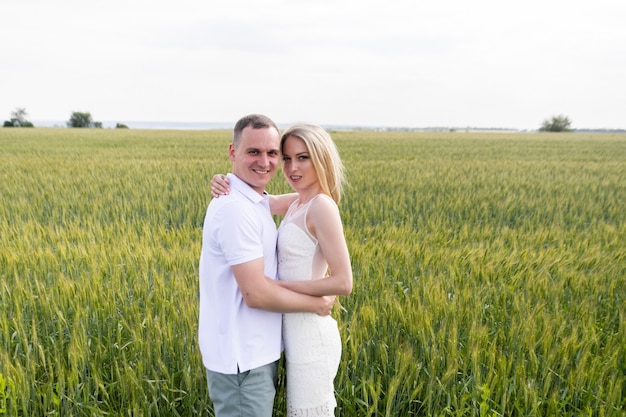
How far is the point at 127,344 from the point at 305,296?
51.8 inches

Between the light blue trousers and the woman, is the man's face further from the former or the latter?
the light blue trousers

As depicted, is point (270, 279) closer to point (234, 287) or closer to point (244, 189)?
point (234, 287)

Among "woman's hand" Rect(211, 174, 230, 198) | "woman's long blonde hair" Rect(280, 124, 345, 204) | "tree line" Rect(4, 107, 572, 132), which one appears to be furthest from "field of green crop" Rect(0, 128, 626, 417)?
"tree line" Rect(4, 107, 572, 132)

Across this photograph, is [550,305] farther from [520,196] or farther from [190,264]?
[520,196]

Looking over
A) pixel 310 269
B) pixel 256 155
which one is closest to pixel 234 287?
pixel 310 269

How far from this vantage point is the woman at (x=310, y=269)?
5.76 feet

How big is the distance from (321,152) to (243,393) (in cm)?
84

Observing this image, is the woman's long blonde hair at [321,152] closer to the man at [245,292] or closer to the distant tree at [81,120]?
the man at [245,292]

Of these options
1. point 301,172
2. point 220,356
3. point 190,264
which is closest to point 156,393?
point 220,356

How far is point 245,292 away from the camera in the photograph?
5.49 feet

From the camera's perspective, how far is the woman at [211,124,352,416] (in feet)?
5.76

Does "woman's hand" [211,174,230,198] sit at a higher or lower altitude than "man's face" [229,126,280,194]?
lower

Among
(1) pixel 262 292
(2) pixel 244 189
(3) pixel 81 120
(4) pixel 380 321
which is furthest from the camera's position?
(3) pixel 81 120

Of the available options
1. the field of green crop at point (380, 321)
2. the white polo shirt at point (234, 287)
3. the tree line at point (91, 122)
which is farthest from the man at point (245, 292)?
the tree line at point (91, 122)
